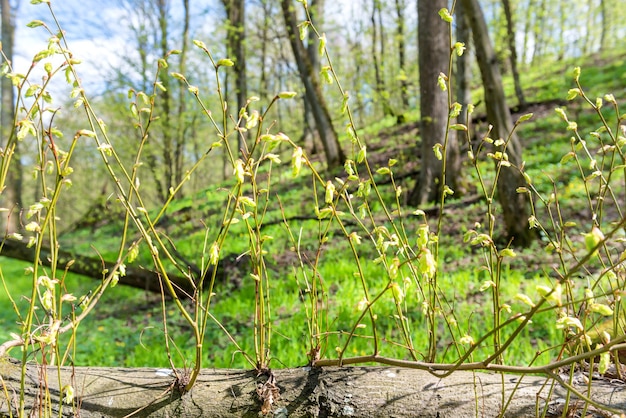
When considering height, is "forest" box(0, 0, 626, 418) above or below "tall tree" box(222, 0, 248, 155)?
below

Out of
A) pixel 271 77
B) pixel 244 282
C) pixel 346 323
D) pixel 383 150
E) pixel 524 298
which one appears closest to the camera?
pixel 524 298

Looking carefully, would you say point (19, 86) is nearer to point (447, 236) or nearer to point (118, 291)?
point (447, 236)

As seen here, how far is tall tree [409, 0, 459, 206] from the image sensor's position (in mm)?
6250

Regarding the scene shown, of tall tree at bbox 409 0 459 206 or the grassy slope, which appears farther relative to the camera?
tall tree at bbox 409 0 459 206

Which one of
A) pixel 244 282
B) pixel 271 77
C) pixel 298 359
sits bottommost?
pixel 298 359

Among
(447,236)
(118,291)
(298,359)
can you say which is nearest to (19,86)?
(298,359)

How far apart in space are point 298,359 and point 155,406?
1.90 m

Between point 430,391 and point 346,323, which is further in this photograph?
point 346,323

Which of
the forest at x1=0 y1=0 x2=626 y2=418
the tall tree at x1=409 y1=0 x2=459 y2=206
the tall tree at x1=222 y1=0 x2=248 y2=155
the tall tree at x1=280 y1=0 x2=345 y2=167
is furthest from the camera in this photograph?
the tall tree at x1=222 y1=0 x2=248 y2=155

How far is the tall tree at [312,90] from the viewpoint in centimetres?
905

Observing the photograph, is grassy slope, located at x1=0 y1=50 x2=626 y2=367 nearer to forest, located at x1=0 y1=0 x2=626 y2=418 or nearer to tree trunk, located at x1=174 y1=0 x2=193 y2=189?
forest, located at x1=0 y1=0 x2=626 y2=418

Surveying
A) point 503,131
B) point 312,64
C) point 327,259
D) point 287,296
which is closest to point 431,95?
point 503,131

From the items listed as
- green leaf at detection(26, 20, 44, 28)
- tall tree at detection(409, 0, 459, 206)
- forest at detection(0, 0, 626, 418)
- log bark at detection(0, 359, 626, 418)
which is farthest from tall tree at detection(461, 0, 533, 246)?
green leaf at detection(26, 20, 44, 28)

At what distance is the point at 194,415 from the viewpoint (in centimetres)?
140
